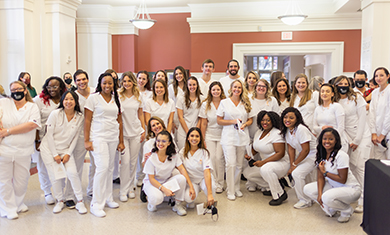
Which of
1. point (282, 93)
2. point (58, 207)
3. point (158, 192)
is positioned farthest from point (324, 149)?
point (58, 207)

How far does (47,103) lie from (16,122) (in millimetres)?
471

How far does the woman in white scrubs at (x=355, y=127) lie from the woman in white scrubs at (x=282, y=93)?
2.67 ft

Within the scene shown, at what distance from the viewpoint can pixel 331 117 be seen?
3.96 m

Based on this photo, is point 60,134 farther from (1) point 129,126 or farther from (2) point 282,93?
(2) point 282,93

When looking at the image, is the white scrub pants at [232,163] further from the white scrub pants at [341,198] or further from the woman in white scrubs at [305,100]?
the white scrub pants at [341,198]

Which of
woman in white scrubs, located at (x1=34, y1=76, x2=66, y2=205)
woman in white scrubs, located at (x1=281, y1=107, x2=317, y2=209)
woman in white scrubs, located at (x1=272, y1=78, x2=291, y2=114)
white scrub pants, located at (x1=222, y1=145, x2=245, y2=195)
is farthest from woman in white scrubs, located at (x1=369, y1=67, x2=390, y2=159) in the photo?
woman in white scrubs, located at (x1=34, y1=76, x2=66, y2=205)

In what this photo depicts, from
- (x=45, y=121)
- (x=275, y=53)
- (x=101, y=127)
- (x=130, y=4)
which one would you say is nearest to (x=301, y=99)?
(x=101, y=127)

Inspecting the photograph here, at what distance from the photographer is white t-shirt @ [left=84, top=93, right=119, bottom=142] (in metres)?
3.79

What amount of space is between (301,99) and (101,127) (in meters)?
2.56

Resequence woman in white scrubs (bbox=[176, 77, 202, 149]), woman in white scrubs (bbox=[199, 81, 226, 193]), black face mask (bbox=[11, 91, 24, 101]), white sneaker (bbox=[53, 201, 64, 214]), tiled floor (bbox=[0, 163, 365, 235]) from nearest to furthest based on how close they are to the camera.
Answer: tiled floor (bbox=[0, 163, 365, 235]), black face mask (bbox=[11, 91, 24, 101]), white sneaker (bbox=[53, 201, 64, 214]), woman in white scrubs (bbox=[199, 81, 226, 193]), woman in white scrubs (bbox=[176, 77, 202, 149])

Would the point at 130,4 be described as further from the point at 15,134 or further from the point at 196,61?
the point at 15,134

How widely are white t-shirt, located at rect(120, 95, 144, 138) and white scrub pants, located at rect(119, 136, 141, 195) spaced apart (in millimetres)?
98

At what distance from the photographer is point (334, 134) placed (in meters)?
3.51

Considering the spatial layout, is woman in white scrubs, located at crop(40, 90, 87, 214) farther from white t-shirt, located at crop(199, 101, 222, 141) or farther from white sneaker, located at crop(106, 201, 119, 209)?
white t-shirt, located at crop(199, 101, 222, 141)
